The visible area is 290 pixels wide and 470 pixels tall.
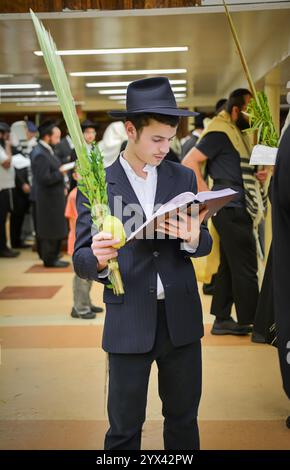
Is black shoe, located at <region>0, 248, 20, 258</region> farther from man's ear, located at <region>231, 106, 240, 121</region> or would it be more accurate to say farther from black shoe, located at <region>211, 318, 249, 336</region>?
man's ear, located at <region>231, 106, 240, 121</region>

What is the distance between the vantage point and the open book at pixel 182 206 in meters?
1.99

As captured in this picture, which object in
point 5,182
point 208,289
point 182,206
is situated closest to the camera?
point 182,206

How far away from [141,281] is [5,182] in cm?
707

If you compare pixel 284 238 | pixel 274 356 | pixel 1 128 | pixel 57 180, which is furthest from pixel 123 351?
pixel 1 128

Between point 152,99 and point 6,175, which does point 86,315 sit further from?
point 6,175

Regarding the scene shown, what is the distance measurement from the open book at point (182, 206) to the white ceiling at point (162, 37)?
4.03 feet

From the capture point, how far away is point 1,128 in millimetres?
9062

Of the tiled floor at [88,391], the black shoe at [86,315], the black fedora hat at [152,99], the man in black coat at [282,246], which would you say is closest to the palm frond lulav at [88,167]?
the black fedora hat at [152,99]

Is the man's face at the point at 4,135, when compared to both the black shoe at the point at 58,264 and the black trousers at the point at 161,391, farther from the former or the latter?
the black trousers at the point at 161,391

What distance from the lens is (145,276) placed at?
2.21m

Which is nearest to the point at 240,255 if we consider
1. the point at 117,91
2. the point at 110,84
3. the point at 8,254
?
the point at 110,84

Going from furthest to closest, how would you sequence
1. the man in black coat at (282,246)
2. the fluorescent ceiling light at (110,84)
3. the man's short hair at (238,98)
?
1. the fluorescent ceiling light at (110,84)
2. the man's short hair at (238,98)
3. the man in black coat at (282,246)

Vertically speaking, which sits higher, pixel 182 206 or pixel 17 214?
pixel 182 206
